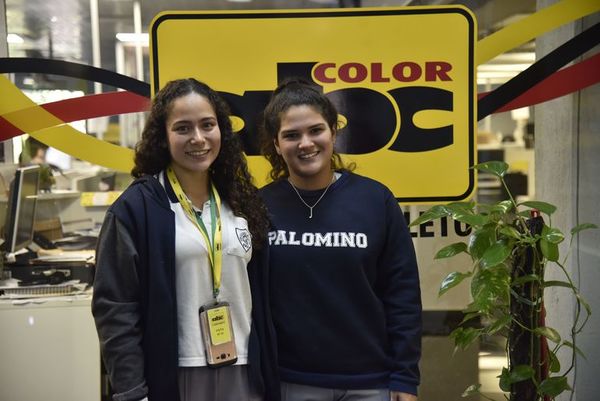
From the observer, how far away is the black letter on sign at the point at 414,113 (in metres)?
2.75

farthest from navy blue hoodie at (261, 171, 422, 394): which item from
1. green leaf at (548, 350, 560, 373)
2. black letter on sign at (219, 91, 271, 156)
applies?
black letter on sign at (219, 91, 271, 156)

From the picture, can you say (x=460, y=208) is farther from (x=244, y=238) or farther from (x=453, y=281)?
(x=244, y=238)

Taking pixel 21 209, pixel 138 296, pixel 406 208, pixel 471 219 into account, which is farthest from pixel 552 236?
pixel 21 209

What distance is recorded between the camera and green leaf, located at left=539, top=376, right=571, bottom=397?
87.3 inches

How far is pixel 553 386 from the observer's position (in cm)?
222

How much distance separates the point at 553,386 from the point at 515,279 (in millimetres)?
383

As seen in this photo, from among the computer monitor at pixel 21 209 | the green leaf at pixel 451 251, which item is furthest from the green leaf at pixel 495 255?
the computer monitor at pixel 21 209

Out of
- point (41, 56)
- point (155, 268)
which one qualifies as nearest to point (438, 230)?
point (155, 268)

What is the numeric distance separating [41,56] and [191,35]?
0.62 meters

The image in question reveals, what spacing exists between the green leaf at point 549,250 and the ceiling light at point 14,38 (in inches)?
84.5

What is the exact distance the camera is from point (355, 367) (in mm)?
1843

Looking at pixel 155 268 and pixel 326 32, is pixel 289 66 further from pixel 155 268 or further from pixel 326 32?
pixel 155 268

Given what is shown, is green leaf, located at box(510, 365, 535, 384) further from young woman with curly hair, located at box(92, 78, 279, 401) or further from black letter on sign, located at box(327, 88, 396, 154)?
black letter on sign, located at box(327, 88, 396, 154)

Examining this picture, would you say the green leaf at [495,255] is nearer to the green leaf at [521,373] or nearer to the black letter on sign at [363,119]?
the green leaf at [521,373]
